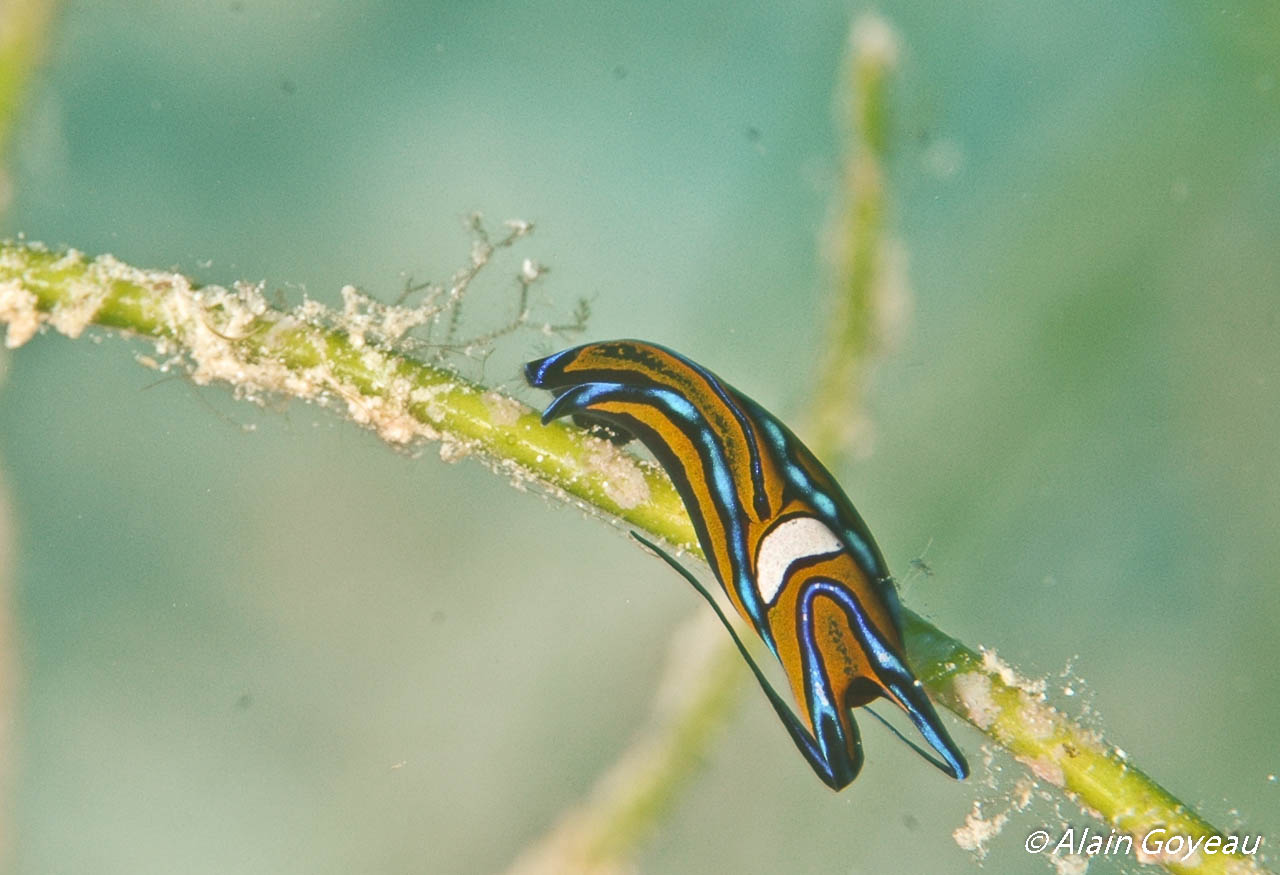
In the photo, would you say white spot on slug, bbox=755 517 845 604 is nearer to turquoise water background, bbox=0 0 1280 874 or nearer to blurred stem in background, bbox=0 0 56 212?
turquoise water background, bbox=0 0 1280 874

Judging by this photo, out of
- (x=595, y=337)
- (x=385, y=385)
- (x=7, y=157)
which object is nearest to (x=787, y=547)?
(x=385, y=385)

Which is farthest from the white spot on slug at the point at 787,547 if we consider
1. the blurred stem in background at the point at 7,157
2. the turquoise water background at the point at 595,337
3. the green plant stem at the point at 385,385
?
the blurred stem in background at the point at 7,157

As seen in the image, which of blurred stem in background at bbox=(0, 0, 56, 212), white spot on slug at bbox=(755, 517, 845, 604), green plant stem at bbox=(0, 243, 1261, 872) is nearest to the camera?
white spot on slug at bbox=(755, 517, 845, 604)

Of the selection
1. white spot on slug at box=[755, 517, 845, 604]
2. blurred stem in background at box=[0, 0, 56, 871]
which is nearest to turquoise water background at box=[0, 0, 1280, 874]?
blurred stem in background at box=[0, 0, 56, 871]

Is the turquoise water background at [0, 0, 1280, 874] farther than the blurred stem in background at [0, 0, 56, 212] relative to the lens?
Yes

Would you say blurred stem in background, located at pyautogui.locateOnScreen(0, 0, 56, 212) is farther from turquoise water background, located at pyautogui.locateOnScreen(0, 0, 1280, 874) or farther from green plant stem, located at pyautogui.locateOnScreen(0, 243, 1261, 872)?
green plant stem, located at pyautogui.locateOnScreen(0, 243, 1261, 872)

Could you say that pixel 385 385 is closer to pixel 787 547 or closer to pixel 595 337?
pixel 787 547

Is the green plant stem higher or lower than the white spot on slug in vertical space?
lower

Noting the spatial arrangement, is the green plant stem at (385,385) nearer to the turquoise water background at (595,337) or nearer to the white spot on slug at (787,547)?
the white spot on slug at (787,547)

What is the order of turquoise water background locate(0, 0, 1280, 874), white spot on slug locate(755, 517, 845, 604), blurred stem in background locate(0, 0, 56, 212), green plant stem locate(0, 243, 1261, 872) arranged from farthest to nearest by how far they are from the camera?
turquoise water background locate(0, 0, 1280, 874)
blurred stem in background locate(0, 0, 56, 212)
green plant stem locate(0, 243, 1261, 872)
white spot on slug locate(755, 517, 845, 604)
